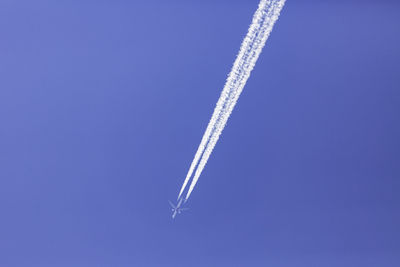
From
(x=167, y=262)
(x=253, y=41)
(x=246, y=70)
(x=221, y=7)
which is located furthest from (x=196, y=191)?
(x=221, y=7)

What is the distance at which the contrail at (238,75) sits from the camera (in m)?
2.61

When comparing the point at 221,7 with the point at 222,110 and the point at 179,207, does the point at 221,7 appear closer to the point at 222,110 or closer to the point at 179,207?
the point at 222,110

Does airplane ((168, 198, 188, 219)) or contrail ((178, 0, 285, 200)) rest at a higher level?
contrail ((178, 0, 285, 200))

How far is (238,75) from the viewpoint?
268cm

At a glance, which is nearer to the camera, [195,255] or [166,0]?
[166,0]

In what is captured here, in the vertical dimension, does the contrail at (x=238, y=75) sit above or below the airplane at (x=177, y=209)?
above

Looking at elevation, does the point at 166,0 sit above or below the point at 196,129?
above

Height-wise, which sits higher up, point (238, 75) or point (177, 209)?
point (238, 75)

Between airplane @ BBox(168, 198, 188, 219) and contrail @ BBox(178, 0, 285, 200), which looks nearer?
contrail @ BBox(178, 0, 285, 200)

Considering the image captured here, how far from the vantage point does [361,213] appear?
9.30 feet

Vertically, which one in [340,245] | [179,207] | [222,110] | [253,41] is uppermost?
[253,41]

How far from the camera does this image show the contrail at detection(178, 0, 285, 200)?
2.61 metres

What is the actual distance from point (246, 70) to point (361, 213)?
156 cm

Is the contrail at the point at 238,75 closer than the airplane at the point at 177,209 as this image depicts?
Yes
